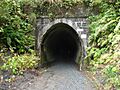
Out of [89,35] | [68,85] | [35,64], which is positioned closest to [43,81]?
[68,85]

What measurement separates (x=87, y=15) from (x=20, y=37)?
141 inches

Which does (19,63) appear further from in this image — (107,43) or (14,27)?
(107,43)

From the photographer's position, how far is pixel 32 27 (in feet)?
44.3

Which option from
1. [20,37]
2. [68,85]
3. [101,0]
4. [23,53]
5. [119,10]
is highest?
[101,0]

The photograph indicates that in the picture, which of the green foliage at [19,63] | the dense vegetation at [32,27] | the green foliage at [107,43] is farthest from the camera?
the dense vegetation at [32,27]

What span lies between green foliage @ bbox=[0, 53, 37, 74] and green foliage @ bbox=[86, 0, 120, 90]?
266 centimetres

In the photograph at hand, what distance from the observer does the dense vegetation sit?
11.0 m

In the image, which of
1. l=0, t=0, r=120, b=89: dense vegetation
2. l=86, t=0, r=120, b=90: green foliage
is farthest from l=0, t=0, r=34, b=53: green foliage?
l=86, t=0, r=120, b=90: green foliage

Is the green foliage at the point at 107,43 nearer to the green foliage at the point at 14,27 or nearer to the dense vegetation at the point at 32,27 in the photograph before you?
the dense vegetation at the point at 32,27

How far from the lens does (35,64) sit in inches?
491

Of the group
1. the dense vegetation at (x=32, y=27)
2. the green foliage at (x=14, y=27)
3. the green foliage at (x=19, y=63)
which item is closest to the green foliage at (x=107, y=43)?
the dense vegetation at (x=32, y=27)

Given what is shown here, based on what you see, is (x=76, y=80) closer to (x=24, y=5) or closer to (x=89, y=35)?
(x=89, y=35)

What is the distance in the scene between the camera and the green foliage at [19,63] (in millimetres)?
9958

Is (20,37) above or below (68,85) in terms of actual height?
above
